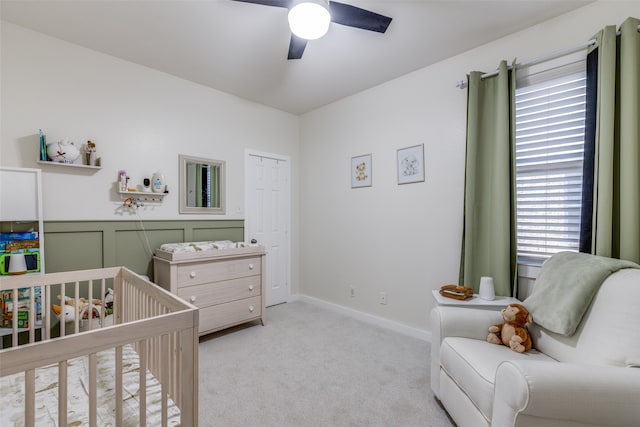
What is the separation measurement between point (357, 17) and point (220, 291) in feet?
8.08

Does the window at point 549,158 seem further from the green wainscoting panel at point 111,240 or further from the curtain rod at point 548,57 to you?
the green wainscoting panel at point 111,240

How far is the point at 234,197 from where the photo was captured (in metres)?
3.46

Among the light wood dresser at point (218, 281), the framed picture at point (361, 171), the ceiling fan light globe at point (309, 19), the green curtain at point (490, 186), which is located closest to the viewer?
the ceiling fan light globe at point (309, 19)

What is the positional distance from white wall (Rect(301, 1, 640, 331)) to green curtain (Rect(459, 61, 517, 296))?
23cm

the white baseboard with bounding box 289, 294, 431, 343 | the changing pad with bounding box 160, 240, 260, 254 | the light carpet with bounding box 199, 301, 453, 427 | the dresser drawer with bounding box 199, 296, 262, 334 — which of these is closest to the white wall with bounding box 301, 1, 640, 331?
the white baseboard with bounding box 289, 294, 431, 343

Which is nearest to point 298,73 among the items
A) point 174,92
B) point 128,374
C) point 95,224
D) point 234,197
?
point 174,92

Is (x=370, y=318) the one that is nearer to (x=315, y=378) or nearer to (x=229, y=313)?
(x=315, y=378)

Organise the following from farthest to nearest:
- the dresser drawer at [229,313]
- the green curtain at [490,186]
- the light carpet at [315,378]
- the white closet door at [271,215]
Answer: the white closet door at [271,215]
the dresser drawer at [229,313]
the green curtain at [490,186]
the light carpet at [315,378]

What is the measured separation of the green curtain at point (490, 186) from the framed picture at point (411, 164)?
52cm

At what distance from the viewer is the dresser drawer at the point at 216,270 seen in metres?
2.59

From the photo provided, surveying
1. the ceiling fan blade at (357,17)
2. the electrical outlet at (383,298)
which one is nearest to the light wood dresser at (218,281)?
the electrical outlet at (383,298)

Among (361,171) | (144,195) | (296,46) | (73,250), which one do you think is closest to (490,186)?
(361,171)

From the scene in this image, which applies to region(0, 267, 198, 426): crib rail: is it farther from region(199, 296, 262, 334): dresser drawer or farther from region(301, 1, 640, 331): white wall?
region(301, 1, 640, 331): white wall

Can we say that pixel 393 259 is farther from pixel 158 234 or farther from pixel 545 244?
pixel 158 234
